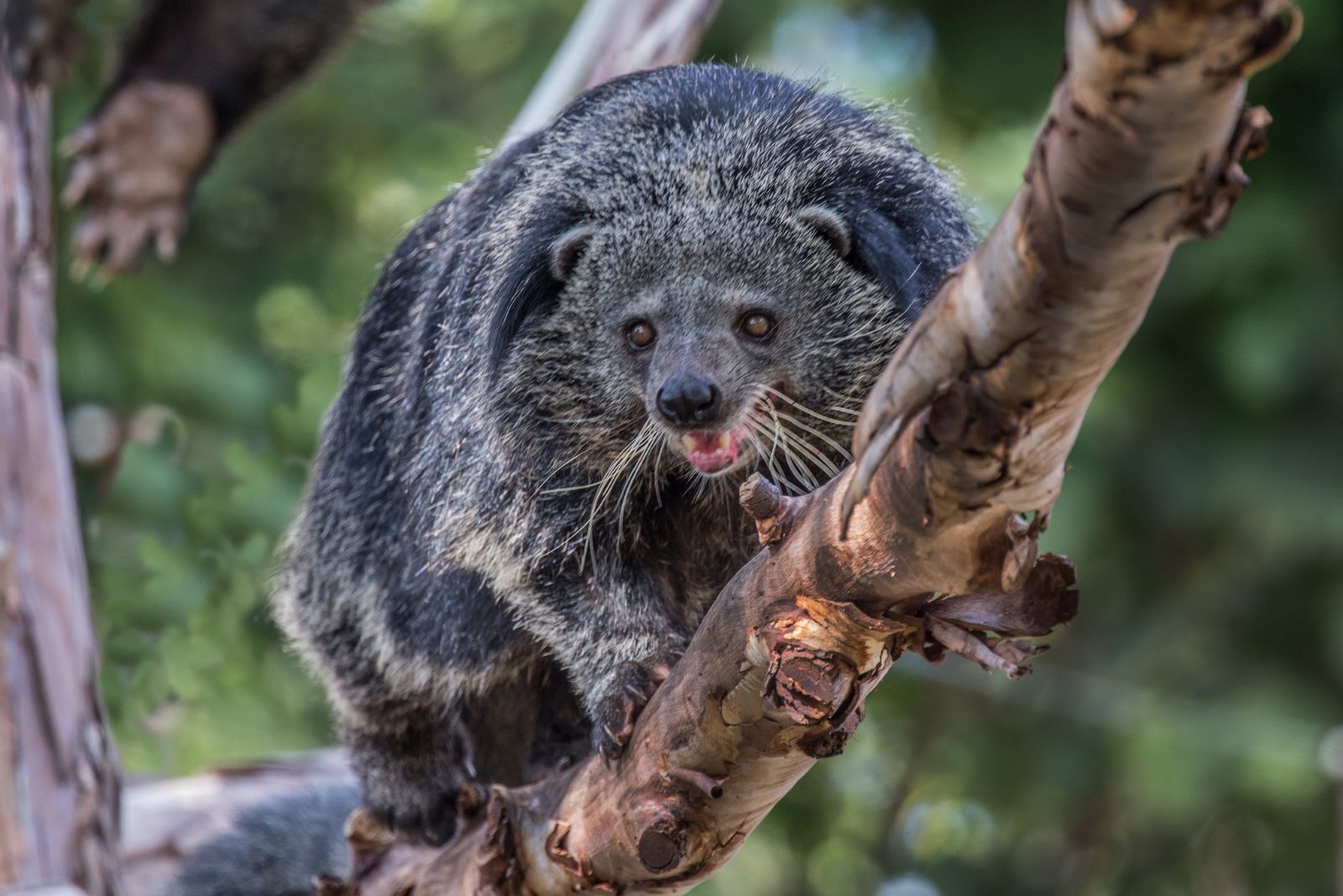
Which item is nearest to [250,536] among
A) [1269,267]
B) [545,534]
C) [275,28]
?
[275,28]

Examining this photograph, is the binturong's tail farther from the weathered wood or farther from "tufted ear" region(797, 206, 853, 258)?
"tufted ear" region(797, 206, 853, 258)

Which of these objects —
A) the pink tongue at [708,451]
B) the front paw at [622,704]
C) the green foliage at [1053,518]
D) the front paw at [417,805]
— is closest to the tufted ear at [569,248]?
the pink tongue at [708,451]

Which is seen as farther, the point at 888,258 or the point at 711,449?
the point at 888,258

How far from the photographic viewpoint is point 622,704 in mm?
2549

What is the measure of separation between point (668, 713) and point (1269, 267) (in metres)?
3.89

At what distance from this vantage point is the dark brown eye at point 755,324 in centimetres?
265

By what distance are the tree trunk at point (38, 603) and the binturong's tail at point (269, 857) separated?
26 cm

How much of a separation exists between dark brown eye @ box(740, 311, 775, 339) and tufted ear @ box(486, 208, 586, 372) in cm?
35

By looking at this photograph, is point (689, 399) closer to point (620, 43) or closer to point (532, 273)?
point (532, 273)

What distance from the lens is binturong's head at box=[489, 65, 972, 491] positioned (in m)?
2.65

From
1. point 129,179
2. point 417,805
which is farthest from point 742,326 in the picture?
point 129,179

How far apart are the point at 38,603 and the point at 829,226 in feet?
7.66

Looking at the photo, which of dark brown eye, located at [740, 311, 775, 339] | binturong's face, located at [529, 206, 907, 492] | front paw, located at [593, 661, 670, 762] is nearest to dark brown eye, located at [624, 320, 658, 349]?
binturong's face, located at [529, 206, 907, 492]

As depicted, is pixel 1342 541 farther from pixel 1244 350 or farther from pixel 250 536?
pixel 250 536
